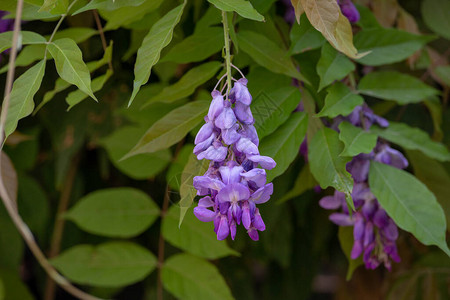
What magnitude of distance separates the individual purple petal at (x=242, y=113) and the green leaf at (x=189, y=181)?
90 millimetres

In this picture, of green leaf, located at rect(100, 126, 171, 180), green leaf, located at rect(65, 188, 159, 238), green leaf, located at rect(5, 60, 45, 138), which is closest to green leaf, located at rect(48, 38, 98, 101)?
green leaf, located at rect(5, 60, 45, 138)

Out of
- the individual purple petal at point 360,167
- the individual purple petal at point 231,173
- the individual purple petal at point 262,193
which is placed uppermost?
the individual purple petal at point 231,173

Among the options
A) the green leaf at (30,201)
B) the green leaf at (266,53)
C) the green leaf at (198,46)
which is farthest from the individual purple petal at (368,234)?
the green leaf at (30,201)

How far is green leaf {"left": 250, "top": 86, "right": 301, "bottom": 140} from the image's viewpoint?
0.72 metres

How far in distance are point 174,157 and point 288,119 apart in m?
0.38

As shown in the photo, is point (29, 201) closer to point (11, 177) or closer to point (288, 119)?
point (11, 177)

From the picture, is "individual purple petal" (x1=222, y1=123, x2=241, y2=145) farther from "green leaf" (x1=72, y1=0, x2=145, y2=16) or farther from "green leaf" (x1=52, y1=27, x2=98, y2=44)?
"green leaf" (x1=52, y1=27, x2=98, y2=44)

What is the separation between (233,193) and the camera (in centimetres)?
55

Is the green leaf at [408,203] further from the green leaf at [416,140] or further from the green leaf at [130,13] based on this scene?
the green leaf at [130,13]

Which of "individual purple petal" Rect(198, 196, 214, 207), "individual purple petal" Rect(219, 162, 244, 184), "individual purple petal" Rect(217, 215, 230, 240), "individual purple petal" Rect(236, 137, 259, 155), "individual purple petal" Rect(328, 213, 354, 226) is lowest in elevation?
"individual purple petal" Rect(328, 213, 354, 226)

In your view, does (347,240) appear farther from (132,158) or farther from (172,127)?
(132,158)

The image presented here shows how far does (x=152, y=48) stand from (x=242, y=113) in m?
0.14

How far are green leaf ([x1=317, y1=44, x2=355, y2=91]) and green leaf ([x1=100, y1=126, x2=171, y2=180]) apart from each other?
0.41 m

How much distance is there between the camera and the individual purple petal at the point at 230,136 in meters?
0.57
